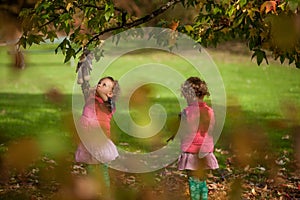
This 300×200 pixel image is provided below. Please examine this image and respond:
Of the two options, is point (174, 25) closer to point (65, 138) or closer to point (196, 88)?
point (196, 88)

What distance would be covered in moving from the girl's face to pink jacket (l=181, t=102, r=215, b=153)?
813 mm

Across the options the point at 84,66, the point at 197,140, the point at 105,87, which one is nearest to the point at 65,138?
the point at 105,87

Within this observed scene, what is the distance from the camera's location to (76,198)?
11.7 feet

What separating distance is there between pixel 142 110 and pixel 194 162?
690 centimetres

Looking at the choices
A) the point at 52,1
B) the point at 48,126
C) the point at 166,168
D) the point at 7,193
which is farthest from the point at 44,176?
the point at 48,126

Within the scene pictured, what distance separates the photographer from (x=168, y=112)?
528 inches

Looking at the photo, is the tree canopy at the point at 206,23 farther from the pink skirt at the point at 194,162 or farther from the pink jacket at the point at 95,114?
the pink skirt at the point at 194,162

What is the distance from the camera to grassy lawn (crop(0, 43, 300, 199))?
8777 mm

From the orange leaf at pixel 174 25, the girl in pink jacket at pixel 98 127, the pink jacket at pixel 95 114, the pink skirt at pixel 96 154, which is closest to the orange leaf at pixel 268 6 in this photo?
the orange leaf at pixel 174 25

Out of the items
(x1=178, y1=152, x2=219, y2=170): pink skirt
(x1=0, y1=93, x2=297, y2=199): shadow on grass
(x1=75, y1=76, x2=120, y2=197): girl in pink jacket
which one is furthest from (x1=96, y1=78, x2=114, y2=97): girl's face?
(x1=178, y1=152, x2=219, y2=170): pink skirt

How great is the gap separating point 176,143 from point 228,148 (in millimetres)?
852

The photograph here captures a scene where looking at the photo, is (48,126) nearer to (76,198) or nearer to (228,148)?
(228,148)

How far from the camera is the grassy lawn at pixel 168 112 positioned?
346 inches

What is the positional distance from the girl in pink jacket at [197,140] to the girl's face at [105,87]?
2.49 feet
